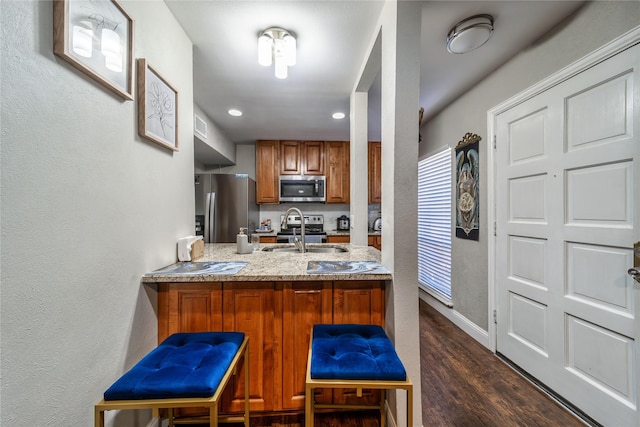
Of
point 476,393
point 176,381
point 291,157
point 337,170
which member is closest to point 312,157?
point 291,157

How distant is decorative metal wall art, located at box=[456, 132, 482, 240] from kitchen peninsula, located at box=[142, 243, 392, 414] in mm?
1611

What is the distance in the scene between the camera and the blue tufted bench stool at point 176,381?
34.5 inches

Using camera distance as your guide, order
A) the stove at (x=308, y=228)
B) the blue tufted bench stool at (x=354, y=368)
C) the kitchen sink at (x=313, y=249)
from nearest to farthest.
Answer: the blue tufted bench stool at (x=354, y=368) → the kitchen sink at (x=313, y=249) → the stove at (x=308, y=228)

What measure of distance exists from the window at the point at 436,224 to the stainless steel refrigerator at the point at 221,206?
102 inches

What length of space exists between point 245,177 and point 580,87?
3.44 metres

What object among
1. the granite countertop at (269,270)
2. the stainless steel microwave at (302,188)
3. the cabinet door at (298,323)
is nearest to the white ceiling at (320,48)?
the stainless steel microwave at (302,188)

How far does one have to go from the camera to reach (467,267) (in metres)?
2.61

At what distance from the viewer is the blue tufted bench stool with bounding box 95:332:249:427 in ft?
2.88

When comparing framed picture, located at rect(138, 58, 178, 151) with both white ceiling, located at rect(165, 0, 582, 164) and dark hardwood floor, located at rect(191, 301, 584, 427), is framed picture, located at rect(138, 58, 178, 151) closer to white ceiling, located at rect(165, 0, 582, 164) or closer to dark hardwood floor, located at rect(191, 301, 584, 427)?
white ceiling, located at rect(165, 0, 582, 164)

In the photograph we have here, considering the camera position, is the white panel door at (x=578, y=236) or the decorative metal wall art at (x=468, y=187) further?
the decorative metal wall art at (x=468, y=187)

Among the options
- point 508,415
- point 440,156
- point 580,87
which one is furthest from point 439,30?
point 508,415

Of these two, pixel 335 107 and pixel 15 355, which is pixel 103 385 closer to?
pixel 15 355

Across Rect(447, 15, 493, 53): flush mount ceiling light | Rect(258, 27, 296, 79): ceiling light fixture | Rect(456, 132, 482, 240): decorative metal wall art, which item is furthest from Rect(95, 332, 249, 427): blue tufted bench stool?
Rect(456, 132, 482, 240): decorative metal wall art

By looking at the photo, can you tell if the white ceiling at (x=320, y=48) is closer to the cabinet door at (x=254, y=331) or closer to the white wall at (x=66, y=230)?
the white wall at (x=66, y=230)
